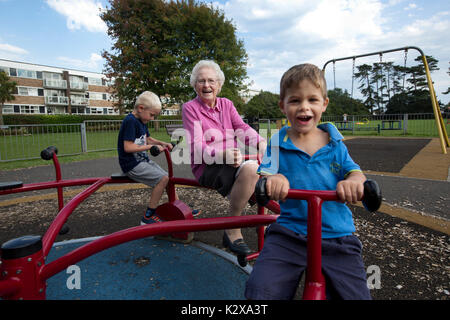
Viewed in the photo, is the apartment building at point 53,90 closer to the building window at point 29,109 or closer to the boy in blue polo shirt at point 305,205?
the building window at point 29,109

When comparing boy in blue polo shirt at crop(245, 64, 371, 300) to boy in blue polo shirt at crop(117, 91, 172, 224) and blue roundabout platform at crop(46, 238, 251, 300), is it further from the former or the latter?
boy in blue polo shirt at crop(117, 91, 172, 224)

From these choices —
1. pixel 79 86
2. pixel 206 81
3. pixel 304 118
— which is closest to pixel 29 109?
pixel 79 86

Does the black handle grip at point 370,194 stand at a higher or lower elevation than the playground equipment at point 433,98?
lower

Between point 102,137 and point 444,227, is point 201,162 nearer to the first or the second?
point 444,227

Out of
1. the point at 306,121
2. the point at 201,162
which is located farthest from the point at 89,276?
the point at 306,121

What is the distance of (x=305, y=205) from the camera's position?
1156 mm

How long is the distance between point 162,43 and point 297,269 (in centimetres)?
1918

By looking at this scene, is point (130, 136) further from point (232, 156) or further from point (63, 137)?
point (63, 137)

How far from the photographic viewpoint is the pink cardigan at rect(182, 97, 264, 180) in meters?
1.90

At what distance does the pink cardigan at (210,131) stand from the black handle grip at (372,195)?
111cm

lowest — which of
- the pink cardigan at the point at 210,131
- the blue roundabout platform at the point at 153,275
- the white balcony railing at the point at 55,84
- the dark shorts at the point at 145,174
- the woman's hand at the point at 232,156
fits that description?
the blue roundabout platform at the point at 153,275

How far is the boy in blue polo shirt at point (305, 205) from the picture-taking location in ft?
3.35

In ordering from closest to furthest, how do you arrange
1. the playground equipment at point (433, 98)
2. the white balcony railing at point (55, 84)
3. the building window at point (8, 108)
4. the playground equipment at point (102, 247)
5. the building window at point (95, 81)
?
the playground equipment at point (102, 247), the playground equipment at point (433, 98), the building window at point (8, 108), the white balcony railing at point (55, 84), the building window at point (95, 81)

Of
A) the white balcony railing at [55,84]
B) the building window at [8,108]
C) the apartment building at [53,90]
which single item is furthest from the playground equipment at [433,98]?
the white balcony railing at [55,84]
